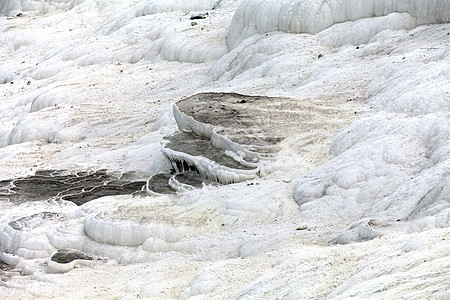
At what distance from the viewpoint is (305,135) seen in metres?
10.5

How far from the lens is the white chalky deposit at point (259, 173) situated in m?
6.75

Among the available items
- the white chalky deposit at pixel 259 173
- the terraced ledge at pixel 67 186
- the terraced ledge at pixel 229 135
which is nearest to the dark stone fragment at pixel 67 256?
the white chalky deposit at pixel 259 173

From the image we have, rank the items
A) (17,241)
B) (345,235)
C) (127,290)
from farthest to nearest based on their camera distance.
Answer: (17,241)
(127,290)
(345,235)

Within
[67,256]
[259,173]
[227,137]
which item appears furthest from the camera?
[227,137]

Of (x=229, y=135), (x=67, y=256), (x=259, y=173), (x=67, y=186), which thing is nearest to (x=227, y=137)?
(x=229, y=135)

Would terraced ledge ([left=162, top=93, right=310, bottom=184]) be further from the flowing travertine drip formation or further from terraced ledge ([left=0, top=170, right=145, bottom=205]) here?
terraced ledge ([left=0, top=170, right=145, bottom=205])

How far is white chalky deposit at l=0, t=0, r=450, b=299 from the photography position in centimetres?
675

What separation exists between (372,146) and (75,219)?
3816 mm

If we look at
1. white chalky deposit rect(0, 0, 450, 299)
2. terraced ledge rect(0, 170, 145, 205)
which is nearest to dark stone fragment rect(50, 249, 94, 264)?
white chalky deposit rect(0, 0, 450, 299)

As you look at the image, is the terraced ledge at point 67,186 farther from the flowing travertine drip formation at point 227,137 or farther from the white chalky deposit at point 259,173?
the flowing travertine drip formation at point 227,137

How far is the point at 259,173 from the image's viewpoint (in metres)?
9.77

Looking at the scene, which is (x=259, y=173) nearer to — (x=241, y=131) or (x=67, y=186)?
(x=241, y=131)

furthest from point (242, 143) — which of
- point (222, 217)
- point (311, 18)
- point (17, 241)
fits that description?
point (311, 18)

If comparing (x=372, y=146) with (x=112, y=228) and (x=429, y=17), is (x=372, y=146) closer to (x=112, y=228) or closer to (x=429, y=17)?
(x=112, y=228)
